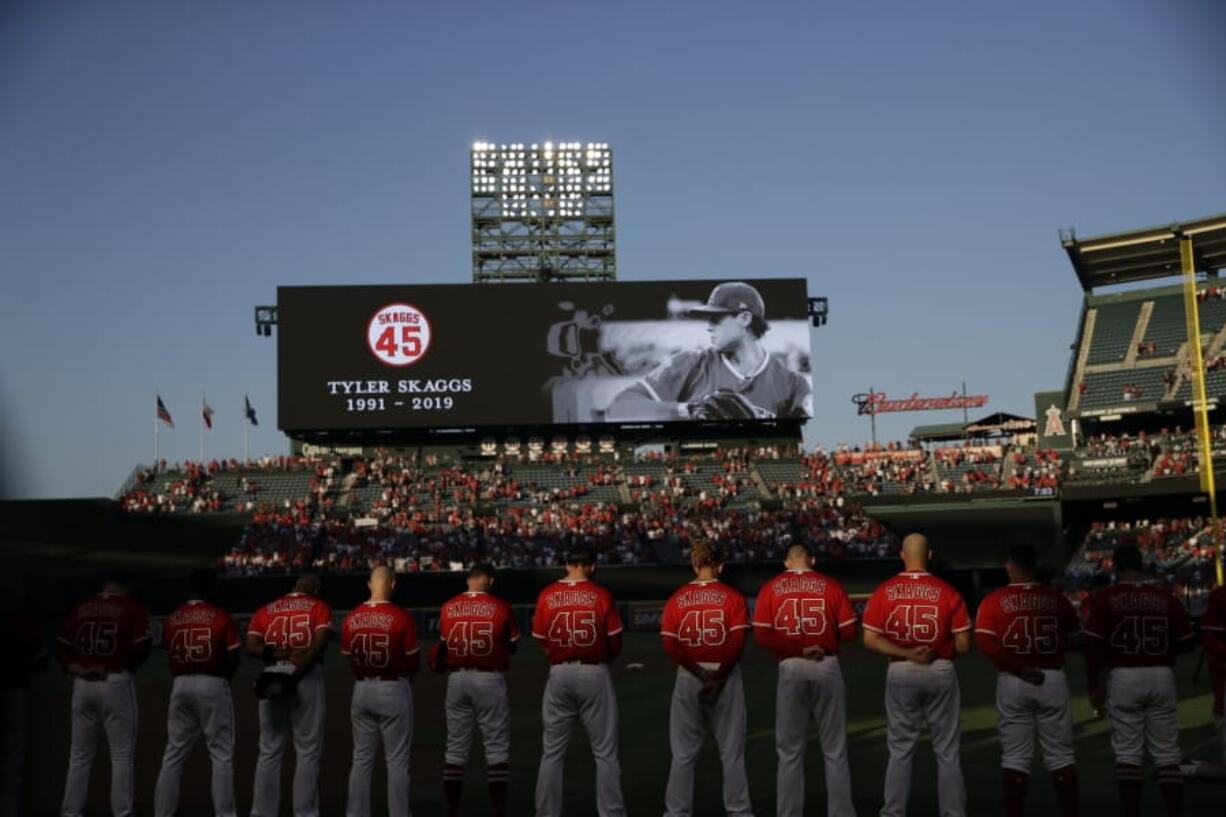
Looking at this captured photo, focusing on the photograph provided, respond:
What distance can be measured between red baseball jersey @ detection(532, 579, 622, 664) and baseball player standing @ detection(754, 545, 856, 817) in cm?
126

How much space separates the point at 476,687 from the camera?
36.1 ft

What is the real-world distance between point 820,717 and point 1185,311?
54823 mm

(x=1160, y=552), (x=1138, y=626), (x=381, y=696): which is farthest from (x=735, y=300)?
(x=381, y=696)

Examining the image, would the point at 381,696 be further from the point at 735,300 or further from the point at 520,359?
the point at 735,300

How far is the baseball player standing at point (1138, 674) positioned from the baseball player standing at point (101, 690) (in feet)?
26.3

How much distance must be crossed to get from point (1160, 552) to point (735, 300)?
19.9 metres

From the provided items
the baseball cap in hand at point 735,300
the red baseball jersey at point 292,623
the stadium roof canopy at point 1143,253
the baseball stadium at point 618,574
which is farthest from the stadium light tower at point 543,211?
the red baseball jersey at point 292,623

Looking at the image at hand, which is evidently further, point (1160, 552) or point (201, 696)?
point (1160, 552)

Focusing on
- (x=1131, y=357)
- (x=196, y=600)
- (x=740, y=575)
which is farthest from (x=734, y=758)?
(x=1131, y=357)

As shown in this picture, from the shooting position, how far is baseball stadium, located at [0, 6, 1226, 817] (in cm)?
1035

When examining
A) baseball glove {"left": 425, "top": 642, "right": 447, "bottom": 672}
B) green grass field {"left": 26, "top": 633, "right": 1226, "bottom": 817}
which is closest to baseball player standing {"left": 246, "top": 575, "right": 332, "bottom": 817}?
baseball glove {"left": 425, "top": 642, "right": 447, "bottom": 672}

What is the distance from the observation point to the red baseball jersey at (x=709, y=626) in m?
10.5

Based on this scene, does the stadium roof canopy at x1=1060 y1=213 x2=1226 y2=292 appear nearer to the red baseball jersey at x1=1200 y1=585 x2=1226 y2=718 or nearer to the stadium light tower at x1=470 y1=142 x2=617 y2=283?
the stadium light tower at x1=470 y1=142 x2=617 y2=283

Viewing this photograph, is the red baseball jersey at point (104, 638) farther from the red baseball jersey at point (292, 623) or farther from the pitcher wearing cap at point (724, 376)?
the pitcher wearing cap at point (724, 376)
